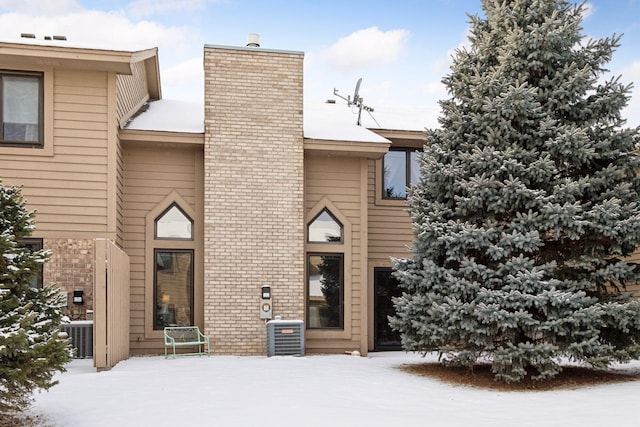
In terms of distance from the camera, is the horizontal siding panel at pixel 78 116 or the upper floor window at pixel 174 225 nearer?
the horizontal siding panel at pixel 78 116

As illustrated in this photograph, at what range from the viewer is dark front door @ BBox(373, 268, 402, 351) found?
13.8 m

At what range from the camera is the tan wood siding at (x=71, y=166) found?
35.1ft

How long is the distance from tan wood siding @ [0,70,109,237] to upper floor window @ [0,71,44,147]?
0.23 metres

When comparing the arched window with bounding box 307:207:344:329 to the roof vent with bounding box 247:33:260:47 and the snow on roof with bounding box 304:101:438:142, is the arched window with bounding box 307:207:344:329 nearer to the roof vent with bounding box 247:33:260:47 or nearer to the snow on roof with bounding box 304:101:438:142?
the snow on roof with bounding box 304:101:438:142

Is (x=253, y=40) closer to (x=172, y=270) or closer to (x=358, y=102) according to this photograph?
(x=358, y=102)

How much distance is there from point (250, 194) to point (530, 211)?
5.60 metres

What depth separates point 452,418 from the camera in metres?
6.65

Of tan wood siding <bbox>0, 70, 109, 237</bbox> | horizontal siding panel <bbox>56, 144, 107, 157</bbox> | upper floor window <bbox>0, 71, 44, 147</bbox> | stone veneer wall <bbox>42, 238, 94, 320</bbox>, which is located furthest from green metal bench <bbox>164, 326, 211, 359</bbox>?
upper floor window <bbox>0, 71, 44, 147</bbox>

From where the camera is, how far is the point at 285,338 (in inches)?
460

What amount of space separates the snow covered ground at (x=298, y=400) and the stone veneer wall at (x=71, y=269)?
132cm

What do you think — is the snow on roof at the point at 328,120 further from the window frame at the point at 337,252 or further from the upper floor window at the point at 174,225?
the upper floor window at the point at 174,225

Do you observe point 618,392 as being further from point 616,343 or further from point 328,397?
point 328,397

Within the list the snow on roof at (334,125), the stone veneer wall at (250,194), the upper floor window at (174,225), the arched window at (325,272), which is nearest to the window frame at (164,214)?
the upper floor window at (174,225)

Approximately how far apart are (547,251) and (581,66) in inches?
114
